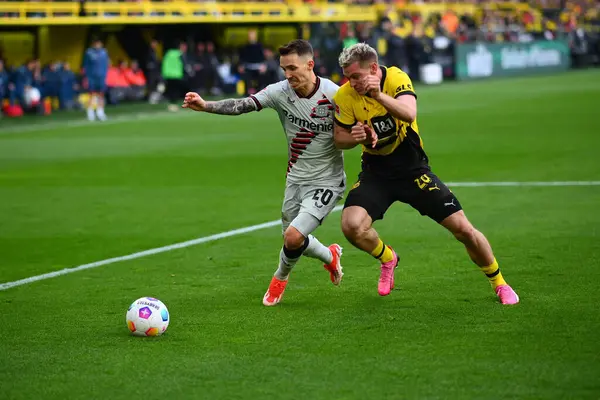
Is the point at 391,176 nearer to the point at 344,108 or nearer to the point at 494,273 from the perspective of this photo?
the point at 344,108

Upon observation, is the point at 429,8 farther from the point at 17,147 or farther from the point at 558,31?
the point at 17,147

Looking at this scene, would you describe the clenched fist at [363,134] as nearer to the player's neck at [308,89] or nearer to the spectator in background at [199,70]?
the player's neck at [308,89]

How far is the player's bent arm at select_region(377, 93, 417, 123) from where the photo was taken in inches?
301

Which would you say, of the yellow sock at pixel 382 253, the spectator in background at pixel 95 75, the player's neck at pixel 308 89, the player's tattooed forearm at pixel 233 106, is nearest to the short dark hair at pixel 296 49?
the player's neck at pixel 308 89

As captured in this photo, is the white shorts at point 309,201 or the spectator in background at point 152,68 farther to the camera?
the spectator in background at point 152,68

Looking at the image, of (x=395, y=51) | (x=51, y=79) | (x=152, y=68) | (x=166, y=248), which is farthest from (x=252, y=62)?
(x=166, y=248)

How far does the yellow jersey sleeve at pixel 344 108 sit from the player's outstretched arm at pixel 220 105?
71 cm

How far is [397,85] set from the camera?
26.7 feet

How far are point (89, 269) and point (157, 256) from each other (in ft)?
2.75

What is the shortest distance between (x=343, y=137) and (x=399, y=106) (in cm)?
77

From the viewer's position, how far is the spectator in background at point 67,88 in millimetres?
34344

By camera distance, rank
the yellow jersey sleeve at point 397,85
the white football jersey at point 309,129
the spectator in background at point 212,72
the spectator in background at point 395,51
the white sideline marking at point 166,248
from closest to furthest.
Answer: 1. the yellow jersey sleeve at point 397,85
2. the white football jersey at point 309,129
3. the white sideline marking at point 166,248
4. the spectator in background at point 212,72
5. the spectator in background at point 395,51

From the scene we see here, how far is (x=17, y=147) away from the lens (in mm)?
23109

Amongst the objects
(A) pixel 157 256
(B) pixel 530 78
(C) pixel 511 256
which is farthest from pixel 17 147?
(B) pixel 530 78
